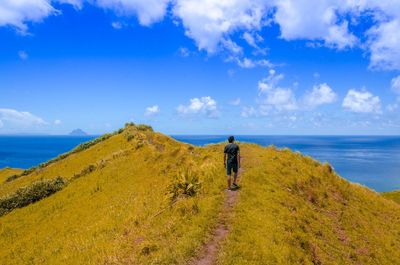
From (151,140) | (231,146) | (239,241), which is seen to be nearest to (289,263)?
(239,241)

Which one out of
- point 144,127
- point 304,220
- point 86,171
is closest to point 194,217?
point 304,220

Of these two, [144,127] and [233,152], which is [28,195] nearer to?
[233,152]

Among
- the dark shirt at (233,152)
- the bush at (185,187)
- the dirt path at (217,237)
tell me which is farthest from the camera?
the dark shirt at (233,152)

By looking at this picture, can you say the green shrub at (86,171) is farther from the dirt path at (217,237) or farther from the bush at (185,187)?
the dirt path at (217,237)

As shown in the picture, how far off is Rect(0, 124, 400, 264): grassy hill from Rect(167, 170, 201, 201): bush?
0.22ft

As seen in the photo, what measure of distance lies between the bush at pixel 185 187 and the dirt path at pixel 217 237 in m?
2.29

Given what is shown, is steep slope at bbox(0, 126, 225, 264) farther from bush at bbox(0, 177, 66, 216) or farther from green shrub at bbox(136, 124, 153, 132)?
green shrub at bbox(136, 124, 153, 132)

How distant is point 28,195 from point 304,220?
29706 mm

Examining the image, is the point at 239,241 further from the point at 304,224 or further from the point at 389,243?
the point at 389,243

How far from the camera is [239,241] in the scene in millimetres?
14359

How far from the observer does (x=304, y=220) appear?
63.7ft

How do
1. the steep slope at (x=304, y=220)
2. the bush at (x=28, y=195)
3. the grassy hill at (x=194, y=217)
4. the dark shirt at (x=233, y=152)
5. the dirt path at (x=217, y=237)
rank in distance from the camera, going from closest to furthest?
the dirt path at (x=217, y=237) → the steep slope at (x=304, y=220) → the grassy hill at (x=194, y=217) → the dark shirt at (x=233, y=152) → the bush at (x=28, y=195)

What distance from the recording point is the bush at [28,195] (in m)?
34.8

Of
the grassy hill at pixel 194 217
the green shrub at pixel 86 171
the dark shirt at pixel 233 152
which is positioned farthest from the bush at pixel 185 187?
the green shrub at pixel 86 171
